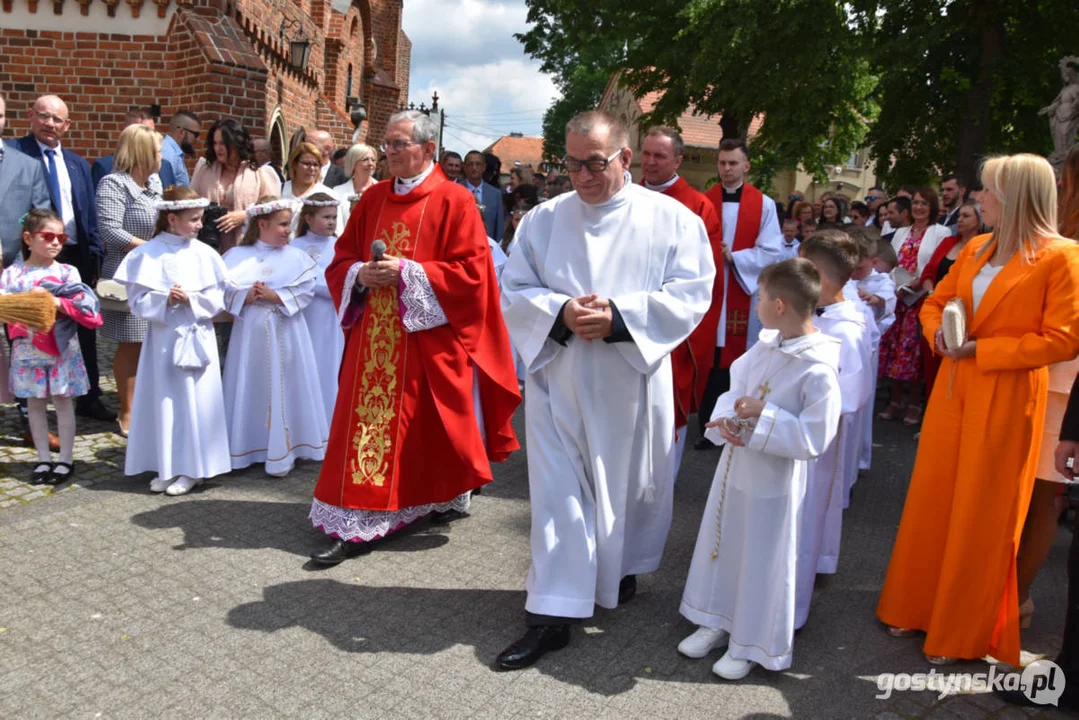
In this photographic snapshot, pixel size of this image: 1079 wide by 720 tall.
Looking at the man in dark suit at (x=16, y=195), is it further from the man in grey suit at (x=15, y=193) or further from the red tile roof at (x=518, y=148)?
the red tile roof at (x=518, y=148)

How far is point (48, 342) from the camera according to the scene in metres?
A: 5.30

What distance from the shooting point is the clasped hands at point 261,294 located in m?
5.58

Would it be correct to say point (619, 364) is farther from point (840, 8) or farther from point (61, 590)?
point (840, 8)

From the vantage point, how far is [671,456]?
3.83 m

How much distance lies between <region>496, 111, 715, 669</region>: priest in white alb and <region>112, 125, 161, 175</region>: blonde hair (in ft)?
12.2

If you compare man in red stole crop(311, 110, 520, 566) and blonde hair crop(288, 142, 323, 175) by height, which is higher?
blonde hair crop(288, 142, 323, 175)

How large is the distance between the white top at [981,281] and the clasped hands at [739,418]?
3.32ft

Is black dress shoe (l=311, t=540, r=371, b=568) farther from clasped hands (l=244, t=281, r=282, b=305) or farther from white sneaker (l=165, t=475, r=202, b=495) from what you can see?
clasped hands (l=244, t=281, r=282, b=305)

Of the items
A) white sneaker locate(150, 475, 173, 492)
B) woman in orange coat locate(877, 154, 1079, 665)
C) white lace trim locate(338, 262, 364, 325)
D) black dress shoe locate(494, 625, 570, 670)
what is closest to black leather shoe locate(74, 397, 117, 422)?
white sneaker locate(150, 475, 173, 492)

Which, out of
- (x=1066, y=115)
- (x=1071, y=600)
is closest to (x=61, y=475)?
(x=1071, y=600)

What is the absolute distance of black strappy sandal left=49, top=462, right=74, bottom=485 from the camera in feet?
17.6

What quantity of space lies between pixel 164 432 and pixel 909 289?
596cm

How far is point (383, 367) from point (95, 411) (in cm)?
348

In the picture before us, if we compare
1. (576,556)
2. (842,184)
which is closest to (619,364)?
(576,556)
